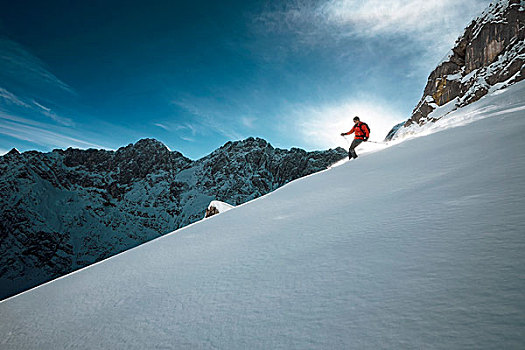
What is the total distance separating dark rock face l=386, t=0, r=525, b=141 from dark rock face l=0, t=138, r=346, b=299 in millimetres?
77080

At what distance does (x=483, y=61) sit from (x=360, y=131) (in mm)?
53115

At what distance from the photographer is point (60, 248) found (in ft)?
429

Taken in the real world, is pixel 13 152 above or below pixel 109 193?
above

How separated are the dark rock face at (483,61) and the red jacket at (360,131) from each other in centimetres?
3044

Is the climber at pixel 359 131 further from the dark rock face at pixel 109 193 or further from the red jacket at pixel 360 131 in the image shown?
the dark rock face at pixel 109 193

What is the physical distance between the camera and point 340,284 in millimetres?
1345

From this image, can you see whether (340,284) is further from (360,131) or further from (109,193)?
(109,193)

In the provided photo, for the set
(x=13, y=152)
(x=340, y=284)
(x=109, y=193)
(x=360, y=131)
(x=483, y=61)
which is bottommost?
(x=340, y=284)

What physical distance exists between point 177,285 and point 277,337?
45.7 inches

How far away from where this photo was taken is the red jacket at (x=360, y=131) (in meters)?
8.39

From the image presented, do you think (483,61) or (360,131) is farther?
(483,61)

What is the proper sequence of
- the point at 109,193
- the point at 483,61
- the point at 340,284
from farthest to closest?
1. the point at 109,193
2. the point at 483,61
3. the point at 340,284

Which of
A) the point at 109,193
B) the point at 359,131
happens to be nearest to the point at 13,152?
the point at 109,193

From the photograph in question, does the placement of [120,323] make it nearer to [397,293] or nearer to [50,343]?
[50,343]
